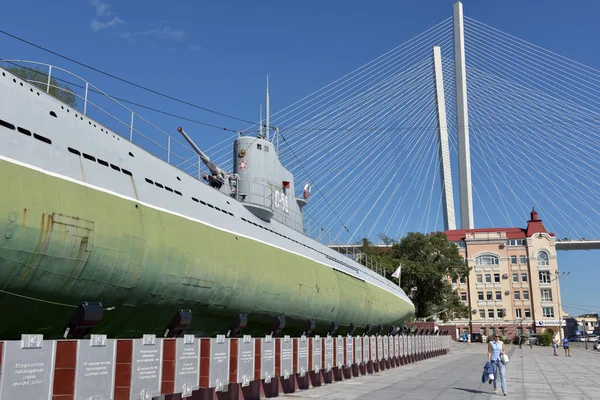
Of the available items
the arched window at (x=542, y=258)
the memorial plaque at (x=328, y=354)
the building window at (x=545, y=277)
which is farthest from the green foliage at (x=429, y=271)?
→ the memorial plaque at (x=328, y=354)

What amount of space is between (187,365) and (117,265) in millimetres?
1984

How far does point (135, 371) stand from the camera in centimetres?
→ 795

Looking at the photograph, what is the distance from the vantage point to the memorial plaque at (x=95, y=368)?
271 inches

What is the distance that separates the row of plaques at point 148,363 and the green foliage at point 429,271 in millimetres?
46741

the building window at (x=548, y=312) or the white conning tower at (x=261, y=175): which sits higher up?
the white conning tower at (x=261, y=175)

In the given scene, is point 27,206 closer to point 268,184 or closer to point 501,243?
point 268,184

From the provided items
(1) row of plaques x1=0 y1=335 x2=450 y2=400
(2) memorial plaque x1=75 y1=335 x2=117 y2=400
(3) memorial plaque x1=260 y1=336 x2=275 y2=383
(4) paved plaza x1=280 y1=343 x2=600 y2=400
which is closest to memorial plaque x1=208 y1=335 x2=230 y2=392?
(1) row of plaques x1=0 y1=335 x2=450 y2=400

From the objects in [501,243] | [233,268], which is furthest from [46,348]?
[501,243]

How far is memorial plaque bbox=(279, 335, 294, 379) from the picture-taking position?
1322cm

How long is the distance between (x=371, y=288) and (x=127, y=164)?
57.8 ft

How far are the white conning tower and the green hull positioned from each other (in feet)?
11.7

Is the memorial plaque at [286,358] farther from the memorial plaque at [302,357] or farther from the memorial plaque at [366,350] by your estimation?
the memorial plaque at [366,350]

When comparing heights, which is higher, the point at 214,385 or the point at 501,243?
the point at 501,243

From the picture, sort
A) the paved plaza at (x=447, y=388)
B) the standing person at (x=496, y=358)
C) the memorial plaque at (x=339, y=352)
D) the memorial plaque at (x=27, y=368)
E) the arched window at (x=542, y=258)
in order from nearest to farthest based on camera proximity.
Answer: the memorial plaque at (x=27, y=368)
the paved plaza at (x=447, y=388)
the standing person at (x=496, y=358)
the memorial plaque at (x=339, y=352)
the arched window at (x=542, y=258)
